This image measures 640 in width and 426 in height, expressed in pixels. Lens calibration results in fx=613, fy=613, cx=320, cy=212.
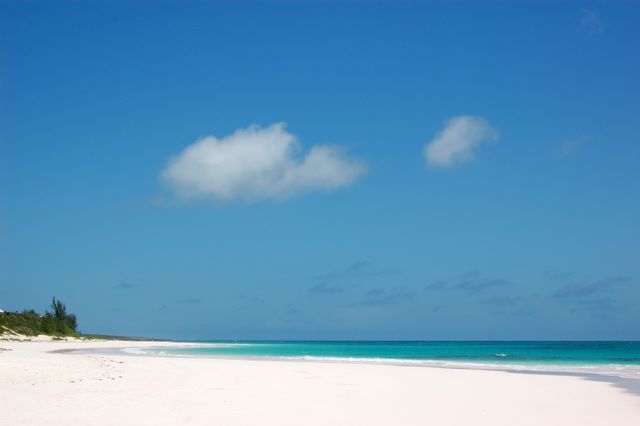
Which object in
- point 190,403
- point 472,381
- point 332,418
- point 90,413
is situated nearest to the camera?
point 90,413

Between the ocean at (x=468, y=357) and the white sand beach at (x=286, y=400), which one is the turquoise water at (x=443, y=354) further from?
the white sand beach at (x=286, y=400)

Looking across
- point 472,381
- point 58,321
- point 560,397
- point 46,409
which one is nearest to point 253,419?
point 46,409

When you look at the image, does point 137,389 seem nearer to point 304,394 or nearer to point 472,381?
point 304,394

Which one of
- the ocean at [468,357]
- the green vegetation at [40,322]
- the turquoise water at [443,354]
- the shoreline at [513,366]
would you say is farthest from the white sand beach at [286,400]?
the green vegetation at [40,322]

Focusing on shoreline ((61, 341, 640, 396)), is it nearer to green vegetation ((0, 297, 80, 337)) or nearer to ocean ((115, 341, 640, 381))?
ocean ((115, 341, 640, 381))

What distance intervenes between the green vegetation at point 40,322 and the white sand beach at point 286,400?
43.7 meters

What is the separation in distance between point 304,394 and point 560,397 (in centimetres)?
737

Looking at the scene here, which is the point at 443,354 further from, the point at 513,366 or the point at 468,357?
the point at 513,366

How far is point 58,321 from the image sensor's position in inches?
2852

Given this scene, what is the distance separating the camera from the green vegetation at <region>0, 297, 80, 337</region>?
198 feet

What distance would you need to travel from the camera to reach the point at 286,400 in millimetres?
15023

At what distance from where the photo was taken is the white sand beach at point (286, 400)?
1198cm

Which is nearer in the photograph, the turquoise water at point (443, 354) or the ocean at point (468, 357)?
the ocean at point (468, 357)

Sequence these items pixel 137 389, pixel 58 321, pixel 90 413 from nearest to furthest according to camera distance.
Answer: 1. pixel 90 413
2. pixel 137 389
3. pixel 58 321
